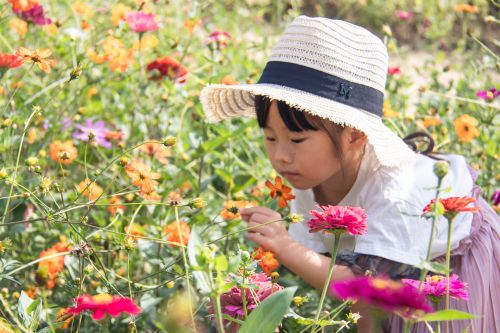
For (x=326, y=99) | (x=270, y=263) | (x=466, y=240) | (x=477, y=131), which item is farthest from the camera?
(x=477, y=131)

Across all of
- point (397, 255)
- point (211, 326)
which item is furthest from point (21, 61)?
point (397, 255)

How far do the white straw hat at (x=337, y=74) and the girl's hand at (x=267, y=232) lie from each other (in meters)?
0.20

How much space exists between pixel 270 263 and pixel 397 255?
245mm

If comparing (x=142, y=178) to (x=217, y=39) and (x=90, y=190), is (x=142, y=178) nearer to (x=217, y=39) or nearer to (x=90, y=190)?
(x=90, y=190)

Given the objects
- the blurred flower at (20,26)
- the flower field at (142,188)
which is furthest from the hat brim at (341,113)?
the blurred flower at (20,26)

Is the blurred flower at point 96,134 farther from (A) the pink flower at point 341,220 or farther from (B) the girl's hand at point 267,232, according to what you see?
(A) the pink flower at point 341,220

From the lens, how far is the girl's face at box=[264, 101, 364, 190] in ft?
4.68

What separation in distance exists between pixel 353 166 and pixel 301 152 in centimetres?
18

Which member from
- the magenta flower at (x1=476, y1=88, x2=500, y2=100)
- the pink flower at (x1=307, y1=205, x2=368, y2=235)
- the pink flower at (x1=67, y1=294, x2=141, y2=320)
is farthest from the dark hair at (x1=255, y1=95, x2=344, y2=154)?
the pink flower at (x1=67, y1=294, x2=141, y2=320)

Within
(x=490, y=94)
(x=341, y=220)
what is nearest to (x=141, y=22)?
(x=490, y=94)

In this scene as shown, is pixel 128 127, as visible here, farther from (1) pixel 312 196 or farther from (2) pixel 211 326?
(2) pixel 211 326

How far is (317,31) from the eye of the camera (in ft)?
4.90

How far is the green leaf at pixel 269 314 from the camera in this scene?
33.5 inches

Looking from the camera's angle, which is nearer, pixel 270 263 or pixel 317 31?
pixel 270 263
